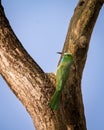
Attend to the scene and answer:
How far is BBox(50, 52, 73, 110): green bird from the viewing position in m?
4.00

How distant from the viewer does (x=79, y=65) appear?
186 inches


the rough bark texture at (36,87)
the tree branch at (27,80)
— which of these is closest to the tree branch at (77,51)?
the rough bark texture at (36,87)

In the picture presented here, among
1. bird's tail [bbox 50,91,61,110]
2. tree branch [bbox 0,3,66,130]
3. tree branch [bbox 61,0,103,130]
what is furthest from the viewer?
tree branch [bbox 61,0,103,130]

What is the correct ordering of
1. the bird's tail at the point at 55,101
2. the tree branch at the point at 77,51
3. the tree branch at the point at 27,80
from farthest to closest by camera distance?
the tree branch at the point at 77,51
the tree branch at the point at 27,80
the bird's tail at the point at 55,101

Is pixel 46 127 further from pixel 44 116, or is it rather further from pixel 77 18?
pixel 77 18

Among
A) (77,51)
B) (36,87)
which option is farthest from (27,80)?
(77,51)

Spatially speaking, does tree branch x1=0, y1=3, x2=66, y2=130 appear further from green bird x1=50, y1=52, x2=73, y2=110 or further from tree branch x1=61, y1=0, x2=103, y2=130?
tree branch x1=61, y1=0, x2=103, y2=130

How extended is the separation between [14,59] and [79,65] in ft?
3.03

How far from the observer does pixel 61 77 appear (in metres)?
4.12

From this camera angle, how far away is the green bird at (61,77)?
157 inches

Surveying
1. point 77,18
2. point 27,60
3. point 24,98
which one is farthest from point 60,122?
point 77,18

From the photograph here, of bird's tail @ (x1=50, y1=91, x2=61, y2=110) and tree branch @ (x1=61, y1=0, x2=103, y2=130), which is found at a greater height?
tree branch @ (x1=61, y1=0, x2=103, y2=130)

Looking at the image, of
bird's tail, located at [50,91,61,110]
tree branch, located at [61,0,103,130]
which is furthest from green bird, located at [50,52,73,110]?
tree branch, located at [61,0,103,130]

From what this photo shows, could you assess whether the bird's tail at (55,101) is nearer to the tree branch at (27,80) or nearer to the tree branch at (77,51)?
the tree branch at (27,80)
